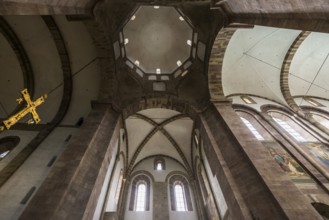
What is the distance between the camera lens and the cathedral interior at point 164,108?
207 inches

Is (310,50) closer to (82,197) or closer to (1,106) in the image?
(82,197)

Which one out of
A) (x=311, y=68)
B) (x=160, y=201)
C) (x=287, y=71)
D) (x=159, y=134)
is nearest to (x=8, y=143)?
(x=160, y=201)

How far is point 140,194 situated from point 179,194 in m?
2.64

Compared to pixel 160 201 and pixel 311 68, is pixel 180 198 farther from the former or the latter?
pixel 311 68

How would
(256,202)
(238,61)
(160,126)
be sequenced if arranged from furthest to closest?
(160,126) → (238,61) → (256,202)

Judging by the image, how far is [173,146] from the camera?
14469 millimetres

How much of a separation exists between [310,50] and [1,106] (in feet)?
64.6

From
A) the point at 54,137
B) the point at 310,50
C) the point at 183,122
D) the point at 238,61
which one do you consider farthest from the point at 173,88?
the point at 310,50

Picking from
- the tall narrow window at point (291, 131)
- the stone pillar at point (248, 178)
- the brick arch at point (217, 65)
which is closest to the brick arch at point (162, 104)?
the brick arch at point (217, 65)

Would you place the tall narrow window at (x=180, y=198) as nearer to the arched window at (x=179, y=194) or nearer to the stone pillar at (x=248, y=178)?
the arched window at (x=179, y=194)

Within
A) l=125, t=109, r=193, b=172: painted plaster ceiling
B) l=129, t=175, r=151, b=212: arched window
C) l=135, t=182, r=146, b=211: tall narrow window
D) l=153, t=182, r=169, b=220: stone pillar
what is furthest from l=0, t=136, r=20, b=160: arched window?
l=153, t=182, r=169, b=220: stone pillar

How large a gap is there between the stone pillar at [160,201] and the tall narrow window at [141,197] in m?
0.75

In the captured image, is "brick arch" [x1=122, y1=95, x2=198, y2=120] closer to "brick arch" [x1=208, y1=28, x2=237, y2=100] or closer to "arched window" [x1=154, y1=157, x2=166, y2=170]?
"brick arch" [x1=208, y1=28, x2=237, y2=100]

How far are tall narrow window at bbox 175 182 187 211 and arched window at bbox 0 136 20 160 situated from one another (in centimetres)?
931
